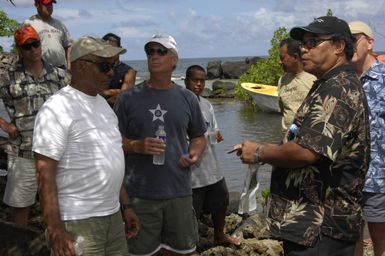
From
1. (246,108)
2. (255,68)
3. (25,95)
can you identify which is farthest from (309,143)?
(255,68)

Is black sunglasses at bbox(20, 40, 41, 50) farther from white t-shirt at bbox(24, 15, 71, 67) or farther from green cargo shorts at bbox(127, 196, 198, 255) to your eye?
green cargo shorts at bbox(127, 196, 198, 255)

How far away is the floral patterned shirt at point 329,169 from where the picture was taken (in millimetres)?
3008

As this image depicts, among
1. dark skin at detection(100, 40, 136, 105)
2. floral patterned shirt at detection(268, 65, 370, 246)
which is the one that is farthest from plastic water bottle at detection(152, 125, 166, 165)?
dark skin at detection(100, 40, 136, 105)

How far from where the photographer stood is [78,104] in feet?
11.2

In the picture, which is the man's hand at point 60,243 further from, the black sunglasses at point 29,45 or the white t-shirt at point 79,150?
the black sunglasses at point 29,45

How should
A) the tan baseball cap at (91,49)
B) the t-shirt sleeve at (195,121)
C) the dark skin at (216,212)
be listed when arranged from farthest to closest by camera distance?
the dark skin at (216,212)
the t-shirt sleeve at (195,121)
the tan baseball cap at (91,49)

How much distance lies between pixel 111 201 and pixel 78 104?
0.66 m

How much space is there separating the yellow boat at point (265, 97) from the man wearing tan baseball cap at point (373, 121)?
1784 cm

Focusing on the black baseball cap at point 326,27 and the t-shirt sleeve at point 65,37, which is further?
the t-shirt sleeve at point 65,37

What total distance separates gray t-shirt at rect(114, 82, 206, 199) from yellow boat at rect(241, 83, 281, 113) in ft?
60.0

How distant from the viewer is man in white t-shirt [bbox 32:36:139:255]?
10.5ft

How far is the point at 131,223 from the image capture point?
4.04 meters

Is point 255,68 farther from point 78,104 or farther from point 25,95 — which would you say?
point 78,104

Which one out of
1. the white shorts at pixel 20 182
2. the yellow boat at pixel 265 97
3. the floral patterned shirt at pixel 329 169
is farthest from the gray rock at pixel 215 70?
the floral patterned shirt at pixel 329 169
